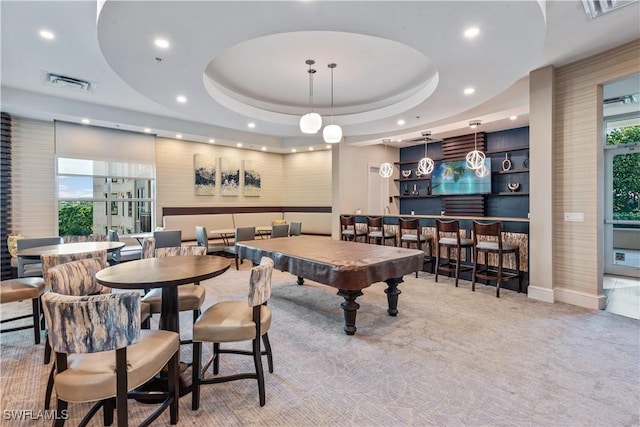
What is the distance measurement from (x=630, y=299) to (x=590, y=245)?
1.30 meters

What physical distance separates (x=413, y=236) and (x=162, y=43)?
4.86 m

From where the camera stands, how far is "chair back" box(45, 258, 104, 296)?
7.57 feet

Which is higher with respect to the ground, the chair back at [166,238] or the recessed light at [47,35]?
the recessed light at [47,35]

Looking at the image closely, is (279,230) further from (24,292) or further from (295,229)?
(24,292)

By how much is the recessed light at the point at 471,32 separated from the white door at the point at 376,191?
225 inches

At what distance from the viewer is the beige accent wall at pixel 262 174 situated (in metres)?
7.62

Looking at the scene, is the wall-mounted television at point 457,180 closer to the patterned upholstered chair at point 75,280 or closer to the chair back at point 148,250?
the chair back at point 148,250

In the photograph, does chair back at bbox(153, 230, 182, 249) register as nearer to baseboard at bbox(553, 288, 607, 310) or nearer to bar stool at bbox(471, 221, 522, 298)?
bar stool at bbox(471, 221, 522, 298)

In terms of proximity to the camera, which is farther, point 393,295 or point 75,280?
point 393,295

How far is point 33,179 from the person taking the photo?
5.90 m

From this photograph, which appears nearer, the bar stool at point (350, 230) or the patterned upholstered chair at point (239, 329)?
the patterned upholstered chair at point (239, 329)

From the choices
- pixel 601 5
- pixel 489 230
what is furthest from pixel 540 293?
pixel 601 5

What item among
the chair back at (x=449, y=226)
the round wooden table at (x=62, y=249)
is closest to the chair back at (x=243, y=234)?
the round wooden table at (x=62, y=249)

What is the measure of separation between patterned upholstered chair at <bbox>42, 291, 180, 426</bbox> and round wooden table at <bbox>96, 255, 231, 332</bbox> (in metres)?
0.41
